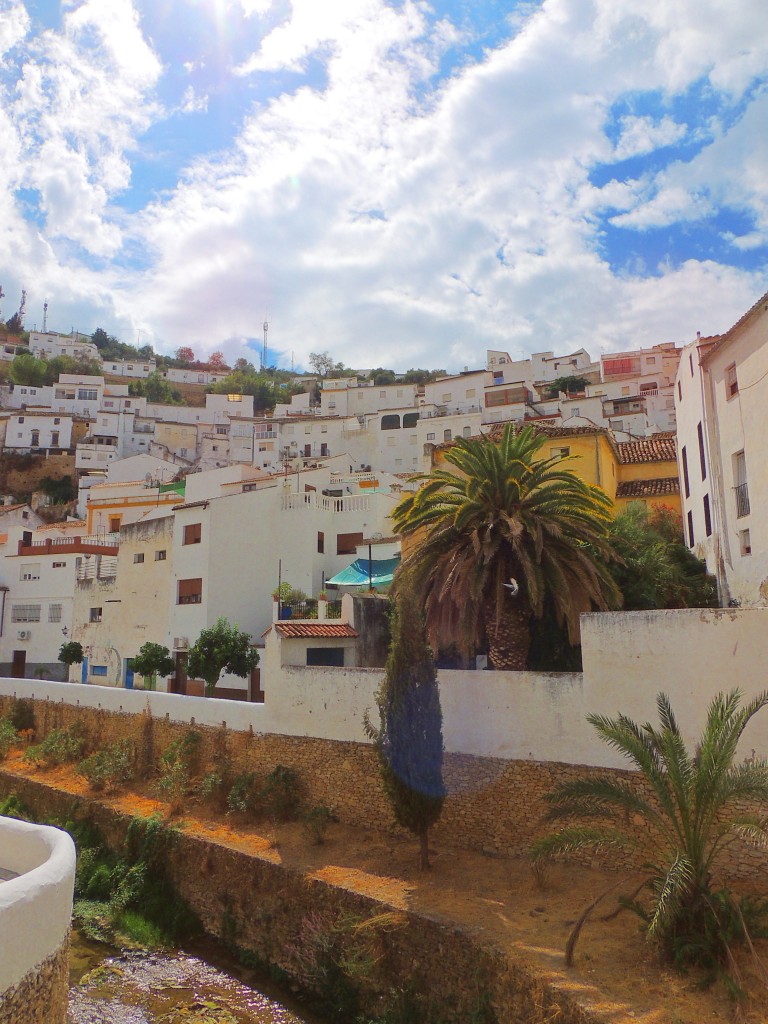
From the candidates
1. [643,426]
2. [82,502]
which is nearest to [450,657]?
[643,426]

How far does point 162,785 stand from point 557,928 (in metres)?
11.4

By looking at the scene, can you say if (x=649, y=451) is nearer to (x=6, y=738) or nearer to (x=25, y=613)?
(x=6, y=738)

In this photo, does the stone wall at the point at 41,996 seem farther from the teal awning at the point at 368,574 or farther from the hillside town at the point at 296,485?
the teal awning at the point at 368,574

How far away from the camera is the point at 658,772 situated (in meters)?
9.96

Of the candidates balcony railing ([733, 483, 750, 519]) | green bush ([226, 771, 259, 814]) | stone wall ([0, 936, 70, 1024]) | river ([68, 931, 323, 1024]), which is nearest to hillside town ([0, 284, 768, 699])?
balcony railing ([733, 483, 750, 519])

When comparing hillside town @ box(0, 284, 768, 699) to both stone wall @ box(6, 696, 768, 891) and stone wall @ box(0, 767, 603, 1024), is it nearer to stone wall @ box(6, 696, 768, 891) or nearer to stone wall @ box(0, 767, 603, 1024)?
stone wall @ box(6, 696, 768, 891)

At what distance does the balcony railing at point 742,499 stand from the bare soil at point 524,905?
29.1 ft

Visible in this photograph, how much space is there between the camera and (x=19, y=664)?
36.1 metres

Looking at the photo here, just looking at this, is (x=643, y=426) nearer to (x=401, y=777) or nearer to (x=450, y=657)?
(x=450, y=657)

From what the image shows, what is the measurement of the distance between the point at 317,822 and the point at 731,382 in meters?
13.4

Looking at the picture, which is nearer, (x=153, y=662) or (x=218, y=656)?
(x=218, y=656)

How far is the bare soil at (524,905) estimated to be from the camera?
8375 mm

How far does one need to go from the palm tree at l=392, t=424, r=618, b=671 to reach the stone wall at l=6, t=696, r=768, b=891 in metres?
2.39

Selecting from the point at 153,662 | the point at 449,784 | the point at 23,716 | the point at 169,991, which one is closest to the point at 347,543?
the point at 153,662
